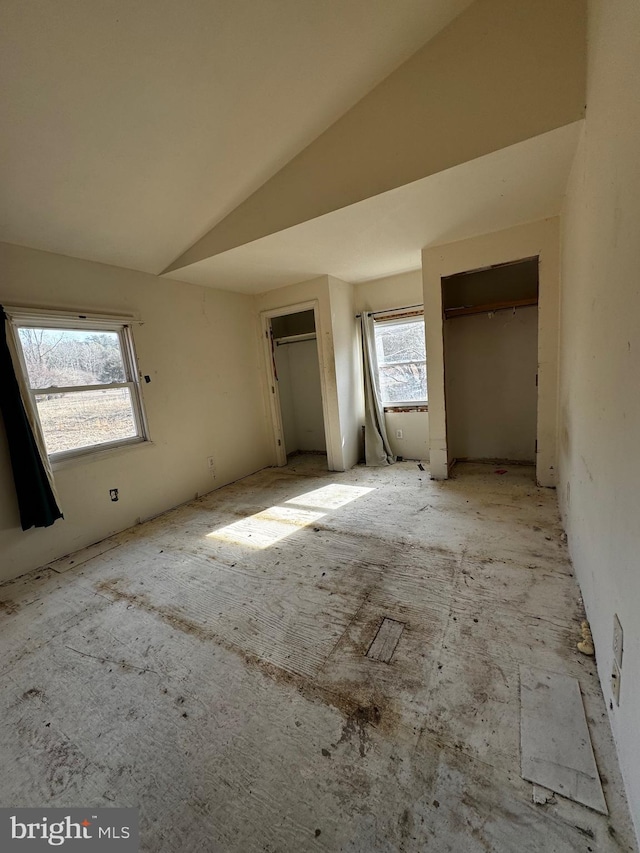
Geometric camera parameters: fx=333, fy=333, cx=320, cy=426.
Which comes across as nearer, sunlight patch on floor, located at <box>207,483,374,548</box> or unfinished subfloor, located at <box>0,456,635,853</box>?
unfinished subfloor, located at <box>0,456,635,853</box>

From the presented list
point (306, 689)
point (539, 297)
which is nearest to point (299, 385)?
point (539, 297)

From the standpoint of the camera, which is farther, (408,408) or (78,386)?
(408,408)

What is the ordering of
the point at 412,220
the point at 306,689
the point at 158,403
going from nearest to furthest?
the point at 306,689 → the point at 412,220 → the point at 158,403

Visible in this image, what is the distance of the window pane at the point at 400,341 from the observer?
13.7 ft

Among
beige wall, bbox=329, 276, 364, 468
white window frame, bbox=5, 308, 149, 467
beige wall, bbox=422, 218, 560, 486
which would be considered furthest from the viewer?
beige wall, bbox=329, 276, 364, 468

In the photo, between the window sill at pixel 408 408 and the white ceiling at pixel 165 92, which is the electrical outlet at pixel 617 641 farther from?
the window sill at pixel 408 408

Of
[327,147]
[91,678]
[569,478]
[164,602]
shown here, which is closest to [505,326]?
[569,478]

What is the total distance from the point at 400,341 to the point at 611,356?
3.25 m

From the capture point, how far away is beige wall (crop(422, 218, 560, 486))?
288cm

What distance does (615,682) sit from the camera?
42.7 inches

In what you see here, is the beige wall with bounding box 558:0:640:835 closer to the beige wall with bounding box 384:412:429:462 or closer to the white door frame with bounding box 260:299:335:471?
the beige wall with bounding box 384:412:429:462

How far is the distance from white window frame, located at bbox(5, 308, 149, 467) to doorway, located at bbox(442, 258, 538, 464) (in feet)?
10.6

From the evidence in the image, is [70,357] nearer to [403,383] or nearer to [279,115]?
[279,115]

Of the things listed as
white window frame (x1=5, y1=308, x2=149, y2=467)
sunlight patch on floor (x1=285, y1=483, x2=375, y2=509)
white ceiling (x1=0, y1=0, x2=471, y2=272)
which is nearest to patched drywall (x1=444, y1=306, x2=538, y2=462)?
sunlight patch on floor (x1=285, y1=483, x2=375, y2=509)
